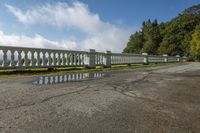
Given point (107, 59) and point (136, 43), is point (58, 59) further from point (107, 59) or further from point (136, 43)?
point (136, 43)

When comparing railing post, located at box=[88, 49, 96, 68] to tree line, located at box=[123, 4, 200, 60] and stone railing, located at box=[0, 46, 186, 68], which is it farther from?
tree line, located at box=[123, 4, 200, 60]

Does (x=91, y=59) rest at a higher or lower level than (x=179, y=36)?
lower

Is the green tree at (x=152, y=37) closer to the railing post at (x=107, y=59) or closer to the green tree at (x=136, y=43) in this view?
the green tree at (x=136, y=43)

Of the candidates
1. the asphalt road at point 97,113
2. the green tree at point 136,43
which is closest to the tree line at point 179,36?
the green tree at point 136,43

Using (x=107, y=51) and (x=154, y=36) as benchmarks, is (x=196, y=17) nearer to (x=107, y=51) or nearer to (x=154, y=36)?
(x=154, y=36)

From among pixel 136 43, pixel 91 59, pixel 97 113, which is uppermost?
pixel 136 43

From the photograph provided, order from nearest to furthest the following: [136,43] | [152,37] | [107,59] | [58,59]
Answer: [58,59], [107,59], [152,37], [136,43]

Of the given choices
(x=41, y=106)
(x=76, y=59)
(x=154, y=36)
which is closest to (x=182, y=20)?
(x=154, y=36)

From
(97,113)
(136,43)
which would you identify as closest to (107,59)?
(97,113)

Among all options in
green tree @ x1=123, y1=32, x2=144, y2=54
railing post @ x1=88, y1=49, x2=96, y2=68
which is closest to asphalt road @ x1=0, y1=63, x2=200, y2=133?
railing post @ x1=88, y1=49, x2=96, y2=68

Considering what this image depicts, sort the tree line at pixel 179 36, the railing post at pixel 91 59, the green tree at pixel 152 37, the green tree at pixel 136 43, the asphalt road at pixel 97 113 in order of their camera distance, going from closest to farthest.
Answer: the asphalt road at pixel 97 113 < the railing post at pixel 91 59 < the tree line at pixel 179 36 < the green tree at pixel 152 37 < the green tree at pixel 136 43

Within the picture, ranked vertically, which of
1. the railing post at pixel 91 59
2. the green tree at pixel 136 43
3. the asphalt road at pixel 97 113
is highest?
the green tree at pixel 136 43

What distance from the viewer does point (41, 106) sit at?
11.9ft

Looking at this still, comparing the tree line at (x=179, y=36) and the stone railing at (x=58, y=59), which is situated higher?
the tree line at (x=179, y=36)
